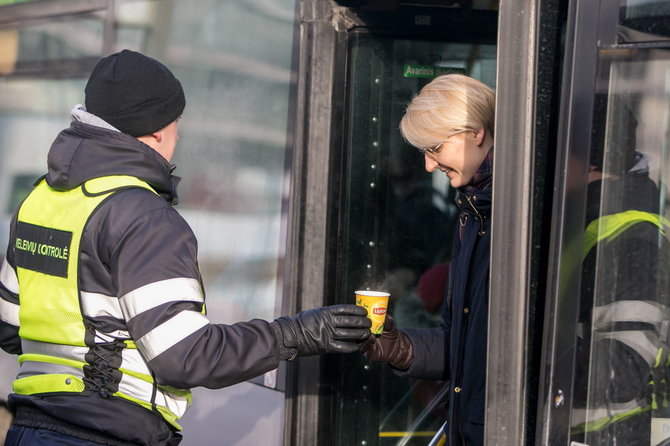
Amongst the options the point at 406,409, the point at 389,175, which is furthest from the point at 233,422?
the point at 389,175

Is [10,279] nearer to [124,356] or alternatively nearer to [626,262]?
[124,356]

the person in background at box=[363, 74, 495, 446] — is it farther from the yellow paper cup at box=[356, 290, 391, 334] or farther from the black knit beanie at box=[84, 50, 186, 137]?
the black knit beanie at box=[84, 50, 186, 137]

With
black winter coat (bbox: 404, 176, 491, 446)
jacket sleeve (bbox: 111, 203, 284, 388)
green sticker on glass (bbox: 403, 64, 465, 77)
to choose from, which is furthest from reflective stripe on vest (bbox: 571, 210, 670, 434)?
green sticker on glass (bbox: 403, 64, 465, 77)

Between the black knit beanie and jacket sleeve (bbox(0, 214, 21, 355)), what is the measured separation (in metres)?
0.44

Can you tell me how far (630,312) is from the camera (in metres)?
2.08

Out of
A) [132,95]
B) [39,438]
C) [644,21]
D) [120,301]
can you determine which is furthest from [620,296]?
[39,438]

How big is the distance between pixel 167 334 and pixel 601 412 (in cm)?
96

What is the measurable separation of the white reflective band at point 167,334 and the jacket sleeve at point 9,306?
1.93 ft

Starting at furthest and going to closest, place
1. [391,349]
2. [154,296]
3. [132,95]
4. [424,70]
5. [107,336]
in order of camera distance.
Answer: [424,70]
[391,349]
[132,95]
[107,336]
[154,296]

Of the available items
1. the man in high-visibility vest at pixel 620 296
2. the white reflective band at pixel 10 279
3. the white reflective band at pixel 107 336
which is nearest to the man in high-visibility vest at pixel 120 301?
the white reflective band at pixel 107 336

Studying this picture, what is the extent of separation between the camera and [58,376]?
2.36 metres

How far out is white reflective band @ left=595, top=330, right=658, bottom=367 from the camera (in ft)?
6.70

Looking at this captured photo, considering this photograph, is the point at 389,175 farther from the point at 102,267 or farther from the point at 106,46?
the point at 102,267

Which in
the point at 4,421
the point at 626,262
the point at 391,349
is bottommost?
the point at 4,421
